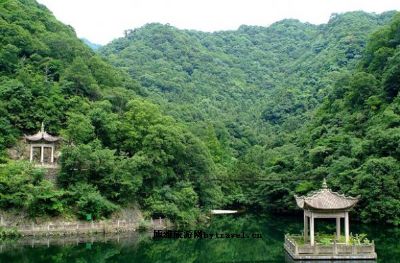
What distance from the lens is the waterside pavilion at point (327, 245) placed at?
2452 centimetres

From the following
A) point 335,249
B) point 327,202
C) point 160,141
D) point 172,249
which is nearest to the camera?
point 335,249

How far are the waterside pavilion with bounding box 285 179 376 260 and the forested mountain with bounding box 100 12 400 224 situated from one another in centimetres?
1573

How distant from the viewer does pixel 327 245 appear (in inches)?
976

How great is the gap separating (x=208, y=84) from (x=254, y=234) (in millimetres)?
72520

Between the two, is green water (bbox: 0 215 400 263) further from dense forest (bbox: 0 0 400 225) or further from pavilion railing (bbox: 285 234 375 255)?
dense forest (bbox: 0 0 400 225)

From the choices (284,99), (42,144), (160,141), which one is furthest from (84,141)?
(284,99)

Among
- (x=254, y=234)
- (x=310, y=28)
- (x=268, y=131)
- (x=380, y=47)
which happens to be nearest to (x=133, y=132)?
(x=254, y=234)

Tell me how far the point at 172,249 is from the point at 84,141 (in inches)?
560

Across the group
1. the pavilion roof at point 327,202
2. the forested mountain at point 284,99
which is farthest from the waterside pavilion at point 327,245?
the forested mountain at point 284,99

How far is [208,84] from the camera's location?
353 feet

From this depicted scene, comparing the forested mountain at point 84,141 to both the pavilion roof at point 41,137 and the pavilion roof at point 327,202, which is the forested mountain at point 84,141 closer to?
the pavilion roof at point 41,137

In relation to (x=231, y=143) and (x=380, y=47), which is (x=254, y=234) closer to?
(x=380, y=47)

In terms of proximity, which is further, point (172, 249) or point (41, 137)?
point (41, 137)

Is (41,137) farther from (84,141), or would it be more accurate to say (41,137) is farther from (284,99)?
(284,99)
